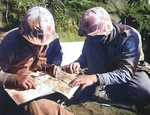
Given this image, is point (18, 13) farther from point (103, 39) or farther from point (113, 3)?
point (113, 3)

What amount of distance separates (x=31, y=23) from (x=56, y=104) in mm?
968

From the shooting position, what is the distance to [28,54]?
249 centimetres

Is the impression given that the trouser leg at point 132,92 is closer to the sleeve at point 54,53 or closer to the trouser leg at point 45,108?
the trouser leg at point 45,108

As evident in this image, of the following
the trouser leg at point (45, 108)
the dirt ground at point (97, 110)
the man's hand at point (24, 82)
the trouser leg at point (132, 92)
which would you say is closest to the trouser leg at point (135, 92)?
the trouser leg at point (132, 92)

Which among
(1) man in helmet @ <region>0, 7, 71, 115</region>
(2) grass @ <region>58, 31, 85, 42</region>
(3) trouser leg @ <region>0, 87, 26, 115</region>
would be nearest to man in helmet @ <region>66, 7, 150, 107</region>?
(2) grass @ <region>58, 31, 85, 42</region>

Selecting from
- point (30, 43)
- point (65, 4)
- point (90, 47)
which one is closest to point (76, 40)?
point (90, 47)

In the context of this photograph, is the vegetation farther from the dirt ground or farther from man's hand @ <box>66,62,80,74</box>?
the dirt ground

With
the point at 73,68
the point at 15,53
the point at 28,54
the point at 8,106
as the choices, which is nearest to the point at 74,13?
the point at 73,68

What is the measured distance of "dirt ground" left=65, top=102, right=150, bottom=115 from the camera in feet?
9.42

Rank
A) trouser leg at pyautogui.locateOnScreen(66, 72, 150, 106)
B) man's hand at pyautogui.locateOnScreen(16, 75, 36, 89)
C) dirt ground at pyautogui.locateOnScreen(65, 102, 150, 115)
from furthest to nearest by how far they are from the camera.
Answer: trouser leg at pyautogui.locateOnScreen(66, 72, 150, 106) → dirt ground at pyautogui.locateOnScreen(65, 102, 150, 115) → man's hand at pyautogui.locateOnScreen(16, 75, 36, 89)

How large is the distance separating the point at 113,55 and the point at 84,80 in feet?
1.57

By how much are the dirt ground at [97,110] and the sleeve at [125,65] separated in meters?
0.39

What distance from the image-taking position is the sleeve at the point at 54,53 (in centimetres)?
265

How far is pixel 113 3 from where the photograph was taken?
3.10 meters
